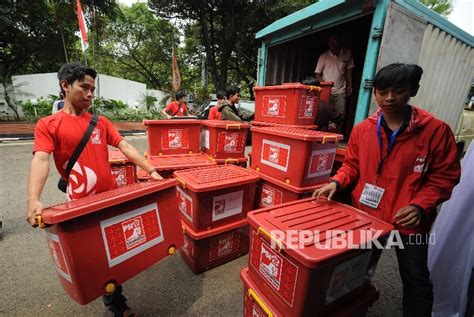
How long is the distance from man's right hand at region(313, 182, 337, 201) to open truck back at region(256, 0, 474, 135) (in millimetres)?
1702

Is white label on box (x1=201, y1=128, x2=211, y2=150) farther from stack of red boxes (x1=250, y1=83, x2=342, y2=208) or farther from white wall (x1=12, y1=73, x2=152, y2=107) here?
white wall (x1=12, y1=73, x2=152, y2=107)

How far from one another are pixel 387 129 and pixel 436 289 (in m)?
1.42

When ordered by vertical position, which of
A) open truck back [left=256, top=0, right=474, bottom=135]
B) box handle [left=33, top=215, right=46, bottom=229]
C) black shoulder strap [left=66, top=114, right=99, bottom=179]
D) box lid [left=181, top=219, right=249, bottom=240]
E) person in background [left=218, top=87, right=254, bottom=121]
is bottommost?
box lid [left=181, top=219, right=249, bottom=240]

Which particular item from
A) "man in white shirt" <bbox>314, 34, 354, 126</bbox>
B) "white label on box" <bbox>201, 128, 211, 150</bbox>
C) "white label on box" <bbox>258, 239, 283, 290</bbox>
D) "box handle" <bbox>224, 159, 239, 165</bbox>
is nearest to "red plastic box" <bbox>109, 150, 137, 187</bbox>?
"white label on box" <bbox>201, 128, 211, 150</bbox>

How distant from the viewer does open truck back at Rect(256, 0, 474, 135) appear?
2756 mm

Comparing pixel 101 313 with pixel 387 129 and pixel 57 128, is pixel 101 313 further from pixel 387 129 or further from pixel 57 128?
pixel 387 129

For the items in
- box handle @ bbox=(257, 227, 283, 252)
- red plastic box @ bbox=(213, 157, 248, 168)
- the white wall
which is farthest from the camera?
the white wall

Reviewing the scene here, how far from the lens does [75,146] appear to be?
66.4 inches

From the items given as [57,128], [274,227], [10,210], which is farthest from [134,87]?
[274,227]

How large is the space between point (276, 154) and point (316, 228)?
143 cm

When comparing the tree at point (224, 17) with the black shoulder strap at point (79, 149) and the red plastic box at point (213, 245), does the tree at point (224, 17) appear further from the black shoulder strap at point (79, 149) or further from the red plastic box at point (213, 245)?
the black shoulder strap at point (79, 149)

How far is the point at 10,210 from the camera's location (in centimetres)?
362

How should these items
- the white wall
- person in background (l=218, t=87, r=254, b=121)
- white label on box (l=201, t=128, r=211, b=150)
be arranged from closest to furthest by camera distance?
white label on box (l=201, t=128, r=211, b=150) < person in background (l=218, t=87, r=254, b=121) < the white wall

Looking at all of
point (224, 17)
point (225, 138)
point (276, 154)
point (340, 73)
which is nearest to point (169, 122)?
point (225, 138)
